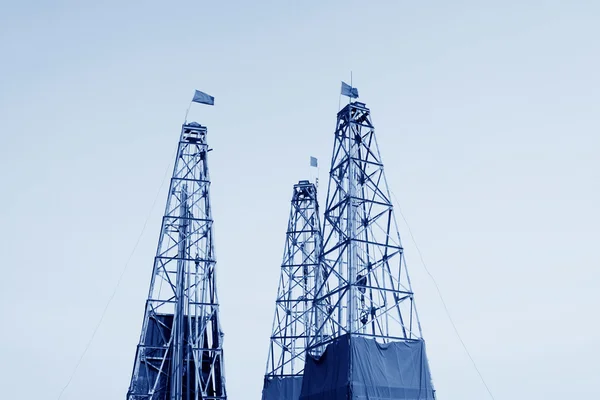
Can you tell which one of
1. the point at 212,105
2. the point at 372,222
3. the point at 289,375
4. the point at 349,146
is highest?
the point at 212,105

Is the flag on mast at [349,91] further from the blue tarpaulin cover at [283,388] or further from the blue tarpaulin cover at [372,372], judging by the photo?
the blue tarpaulin cover at [283,388]

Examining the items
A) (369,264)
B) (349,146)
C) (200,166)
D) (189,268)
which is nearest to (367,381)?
(369,264)

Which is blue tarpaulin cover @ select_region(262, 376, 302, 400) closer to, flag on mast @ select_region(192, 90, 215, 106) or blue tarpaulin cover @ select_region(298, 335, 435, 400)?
blue tarpaulin cover @ select_region(298, 335, 435, 400)

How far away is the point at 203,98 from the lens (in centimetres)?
4078

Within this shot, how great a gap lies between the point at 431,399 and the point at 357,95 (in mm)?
14612

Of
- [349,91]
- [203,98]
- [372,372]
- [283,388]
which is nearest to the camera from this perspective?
[372,372]

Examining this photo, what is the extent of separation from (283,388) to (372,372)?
1463 cm

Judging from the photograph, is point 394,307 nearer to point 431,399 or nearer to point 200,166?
point 431,399

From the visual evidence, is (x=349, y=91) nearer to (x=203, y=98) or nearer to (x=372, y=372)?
(x=203, y=98)

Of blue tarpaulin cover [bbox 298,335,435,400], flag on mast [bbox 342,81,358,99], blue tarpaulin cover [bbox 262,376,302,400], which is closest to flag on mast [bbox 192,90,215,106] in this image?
flag on mast [bbox 342,81,358,99]

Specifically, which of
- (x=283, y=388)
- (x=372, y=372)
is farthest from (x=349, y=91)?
(x=283, y=388)

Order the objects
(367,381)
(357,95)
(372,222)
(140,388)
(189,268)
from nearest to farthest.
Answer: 1. (367,381)
2. (372,222)
3. (357,95)
4. (140,388)
5. (189,268)

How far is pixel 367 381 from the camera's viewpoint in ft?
86.9

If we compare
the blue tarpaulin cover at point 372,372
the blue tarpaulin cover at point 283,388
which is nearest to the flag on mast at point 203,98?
the blue tarpaulin cover at point 283,388
